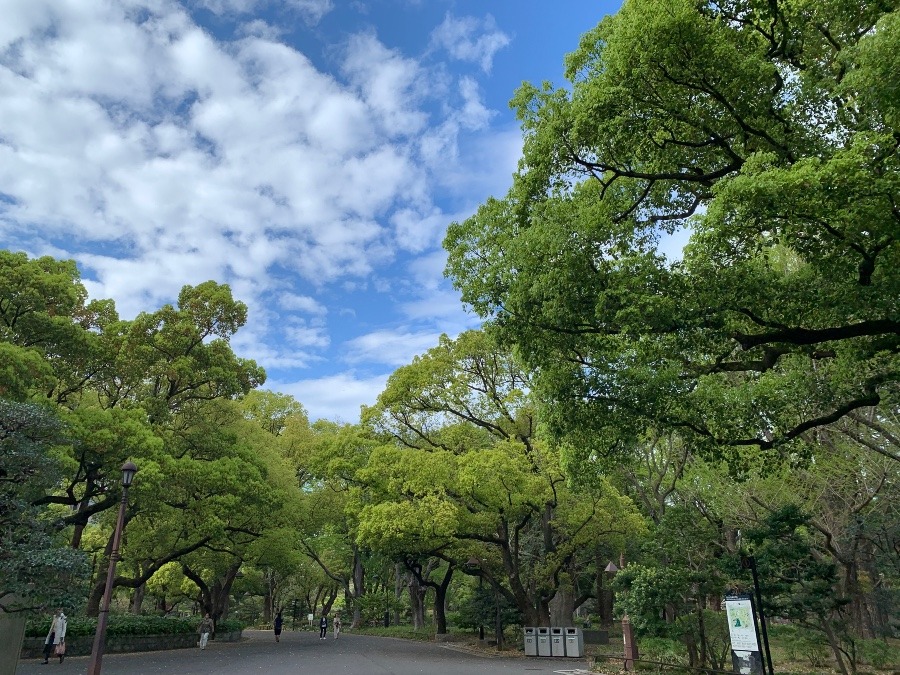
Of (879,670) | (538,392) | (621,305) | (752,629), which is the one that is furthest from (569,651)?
(621,305)

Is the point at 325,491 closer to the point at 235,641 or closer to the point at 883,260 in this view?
the point at 235,641

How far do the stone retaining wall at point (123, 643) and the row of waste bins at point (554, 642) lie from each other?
12091mm

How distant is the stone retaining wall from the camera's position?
14461 millimetres

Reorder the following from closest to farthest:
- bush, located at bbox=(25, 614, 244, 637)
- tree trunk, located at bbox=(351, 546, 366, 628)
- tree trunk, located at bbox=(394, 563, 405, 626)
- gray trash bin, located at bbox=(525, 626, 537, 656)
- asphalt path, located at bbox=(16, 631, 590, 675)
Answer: asphalt path, located at bbox=(16, 631, 590, 675) → bush, located at bbox=(25, 614, 244, 637) → gray trash bin, located at bbox=(525, 626, 537, 656) → tree trunk, located at bbox=(351, 546, 366, 628) → tree trunk, located at bbox=(394, 563, 405, 626)

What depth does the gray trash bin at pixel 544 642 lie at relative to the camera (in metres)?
17.5

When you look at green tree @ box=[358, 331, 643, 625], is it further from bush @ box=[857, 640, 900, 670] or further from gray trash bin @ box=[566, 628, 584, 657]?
bush @ box=[857, 640, 900, 670]

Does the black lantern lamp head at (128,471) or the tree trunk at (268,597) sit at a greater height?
the black lantern lamp head at (128,471)

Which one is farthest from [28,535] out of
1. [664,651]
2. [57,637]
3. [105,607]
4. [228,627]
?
[228,627]

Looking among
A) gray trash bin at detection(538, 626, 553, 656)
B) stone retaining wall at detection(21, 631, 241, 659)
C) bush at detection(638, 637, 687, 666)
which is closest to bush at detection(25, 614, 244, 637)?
stone retaining wall at detection(21, 631, 241, 659)

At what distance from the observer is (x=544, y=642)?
57.8 feet

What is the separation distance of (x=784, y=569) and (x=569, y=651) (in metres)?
8.30

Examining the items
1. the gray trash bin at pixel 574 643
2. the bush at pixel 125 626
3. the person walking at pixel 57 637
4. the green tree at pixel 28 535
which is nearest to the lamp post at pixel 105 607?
the green tree at pixel 28 535

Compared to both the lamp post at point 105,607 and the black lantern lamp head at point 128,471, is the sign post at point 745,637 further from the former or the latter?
the black lantern lamp head at point 128,471

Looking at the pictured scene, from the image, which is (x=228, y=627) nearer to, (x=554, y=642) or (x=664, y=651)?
(x=554, y=642)
